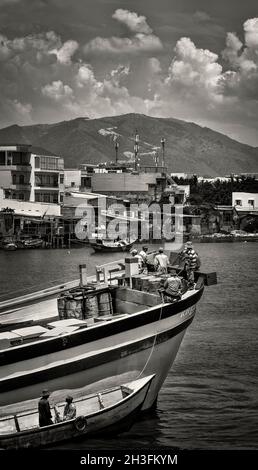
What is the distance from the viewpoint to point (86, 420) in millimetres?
14172

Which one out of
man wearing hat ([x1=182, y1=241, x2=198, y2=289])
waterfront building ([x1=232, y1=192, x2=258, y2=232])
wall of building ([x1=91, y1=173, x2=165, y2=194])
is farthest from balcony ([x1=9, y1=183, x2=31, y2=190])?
man wearing hat ([x1=182, y1=241, x2=198, y2=289])

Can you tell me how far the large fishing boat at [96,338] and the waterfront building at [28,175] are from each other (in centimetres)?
6611

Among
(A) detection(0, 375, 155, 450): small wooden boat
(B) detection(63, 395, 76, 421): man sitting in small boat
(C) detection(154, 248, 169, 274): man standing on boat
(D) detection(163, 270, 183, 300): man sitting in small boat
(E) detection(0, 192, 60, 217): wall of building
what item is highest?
(E) detection(0, 192, 60, 217): wall of building

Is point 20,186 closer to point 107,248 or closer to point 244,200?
point 107,248

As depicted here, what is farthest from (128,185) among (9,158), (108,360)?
(108,360)

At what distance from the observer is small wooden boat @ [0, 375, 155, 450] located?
13.4m

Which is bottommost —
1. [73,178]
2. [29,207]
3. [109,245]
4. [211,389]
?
[211,389]

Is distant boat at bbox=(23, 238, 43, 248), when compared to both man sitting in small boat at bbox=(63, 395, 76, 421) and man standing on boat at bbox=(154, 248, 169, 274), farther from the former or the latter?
man sitting in small boat at bbox=(63, 395, 76, 421)

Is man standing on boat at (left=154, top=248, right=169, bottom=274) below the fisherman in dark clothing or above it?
above

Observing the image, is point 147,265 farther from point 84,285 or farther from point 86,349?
point 86,349

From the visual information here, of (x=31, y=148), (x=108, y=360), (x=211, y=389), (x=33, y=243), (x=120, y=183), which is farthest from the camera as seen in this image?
(x=31, y=148)

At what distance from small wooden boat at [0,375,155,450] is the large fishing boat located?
0.37 m

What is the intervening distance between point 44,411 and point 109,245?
65.1 m
